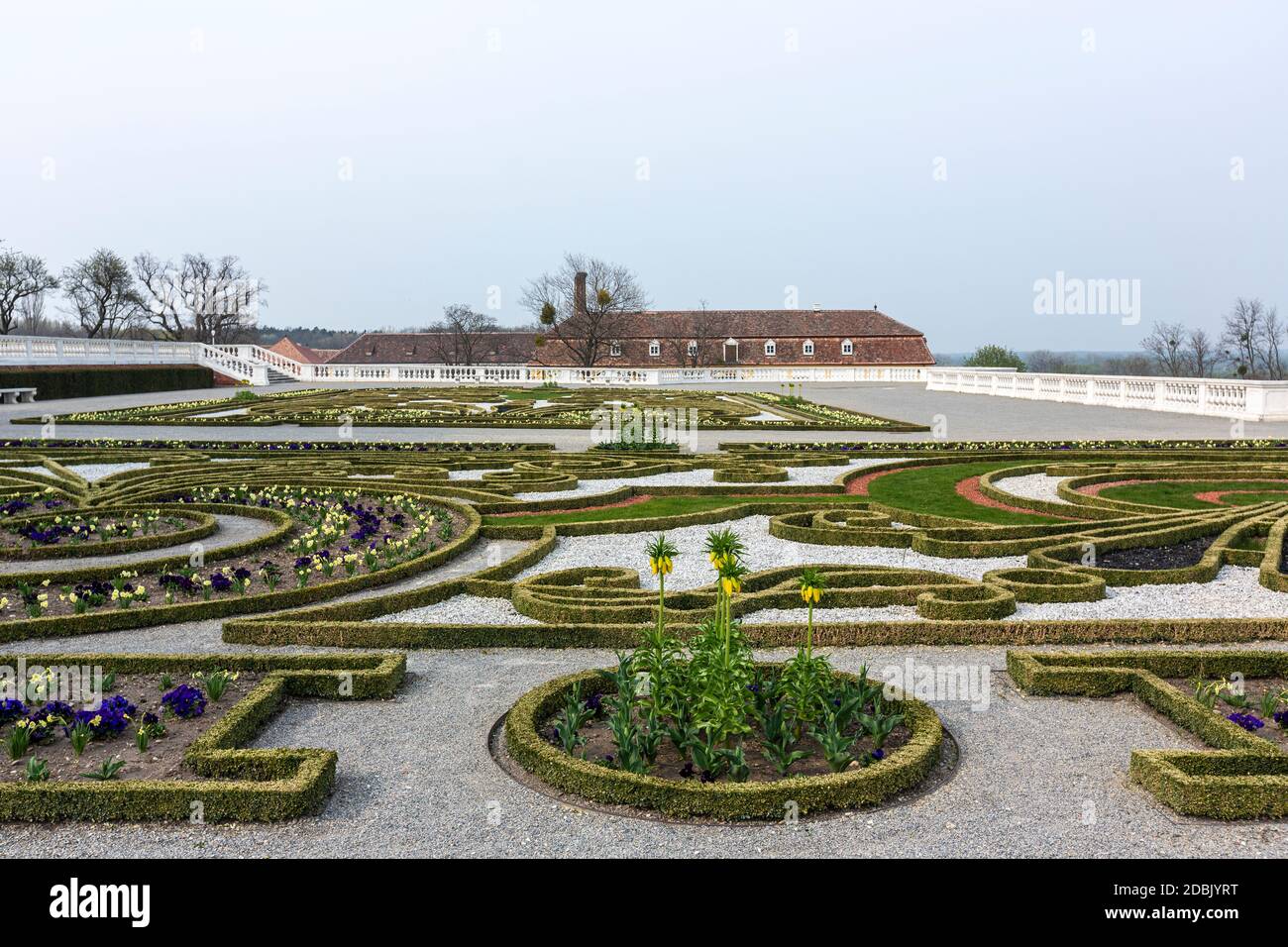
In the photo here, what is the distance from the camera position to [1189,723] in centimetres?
582

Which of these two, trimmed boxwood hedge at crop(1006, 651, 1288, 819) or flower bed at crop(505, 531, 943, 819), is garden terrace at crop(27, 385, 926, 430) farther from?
flower bed at crop(505, 531, 943, 819)

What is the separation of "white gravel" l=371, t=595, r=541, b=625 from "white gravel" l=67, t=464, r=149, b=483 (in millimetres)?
9143

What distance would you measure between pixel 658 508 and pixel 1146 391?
25248 millimetres

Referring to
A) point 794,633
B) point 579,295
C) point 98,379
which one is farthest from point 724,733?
point 579,295

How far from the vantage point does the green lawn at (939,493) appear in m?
12.0

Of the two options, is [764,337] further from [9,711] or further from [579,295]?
[9,711]

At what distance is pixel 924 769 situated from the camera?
5.22m

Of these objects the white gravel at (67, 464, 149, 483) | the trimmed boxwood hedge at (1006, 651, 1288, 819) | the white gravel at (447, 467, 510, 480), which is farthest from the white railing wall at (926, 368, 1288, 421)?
the white gravel at (67, 464, 149, 483)

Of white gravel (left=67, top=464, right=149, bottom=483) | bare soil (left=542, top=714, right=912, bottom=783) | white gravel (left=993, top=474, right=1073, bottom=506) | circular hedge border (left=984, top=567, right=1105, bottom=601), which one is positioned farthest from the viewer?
white gravel (left=67, top=464, right=149, bottom=483)

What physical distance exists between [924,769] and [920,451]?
45.3 ft

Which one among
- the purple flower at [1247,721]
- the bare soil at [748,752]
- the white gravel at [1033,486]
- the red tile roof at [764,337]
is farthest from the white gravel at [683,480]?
the red tile roof at [764,337]

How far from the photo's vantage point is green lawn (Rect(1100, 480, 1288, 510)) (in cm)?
1273

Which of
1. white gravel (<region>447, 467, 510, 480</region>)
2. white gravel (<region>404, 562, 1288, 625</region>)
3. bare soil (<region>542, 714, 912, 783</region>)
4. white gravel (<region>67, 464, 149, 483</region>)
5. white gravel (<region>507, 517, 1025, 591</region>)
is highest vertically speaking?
white gravel (<region>67, 464, 149, 483</region>)
